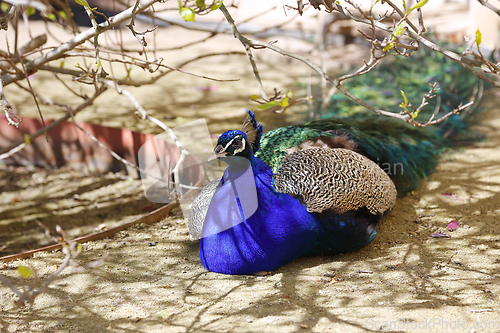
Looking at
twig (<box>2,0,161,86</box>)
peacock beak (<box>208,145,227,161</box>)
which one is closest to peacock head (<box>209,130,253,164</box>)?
peacock beak (<box>208,145,227,161</box>)

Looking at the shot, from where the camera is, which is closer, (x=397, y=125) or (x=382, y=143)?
(x=382, y=143)

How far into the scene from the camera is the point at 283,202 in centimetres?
256

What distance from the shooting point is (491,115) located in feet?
17.0

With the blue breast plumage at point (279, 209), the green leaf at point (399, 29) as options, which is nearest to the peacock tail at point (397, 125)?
the blue breast plumage at point (279, 209)

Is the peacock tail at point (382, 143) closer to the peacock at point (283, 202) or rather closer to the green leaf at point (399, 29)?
the peacock at point (283, 202)

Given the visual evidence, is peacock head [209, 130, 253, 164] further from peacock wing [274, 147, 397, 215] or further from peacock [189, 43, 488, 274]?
peacock wing [274, 147, 397, 215]

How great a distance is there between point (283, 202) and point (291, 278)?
0.45 meters

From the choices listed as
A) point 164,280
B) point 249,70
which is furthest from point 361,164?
point 249,70

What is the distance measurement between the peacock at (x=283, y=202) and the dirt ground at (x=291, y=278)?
0.16 m

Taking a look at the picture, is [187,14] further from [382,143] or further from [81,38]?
[382,143]

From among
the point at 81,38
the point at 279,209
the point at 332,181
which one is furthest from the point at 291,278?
the point at 81,38

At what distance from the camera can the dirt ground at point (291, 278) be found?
7.04 ft

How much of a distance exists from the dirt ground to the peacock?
157mm

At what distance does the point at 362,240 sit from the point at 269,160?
82 cm
